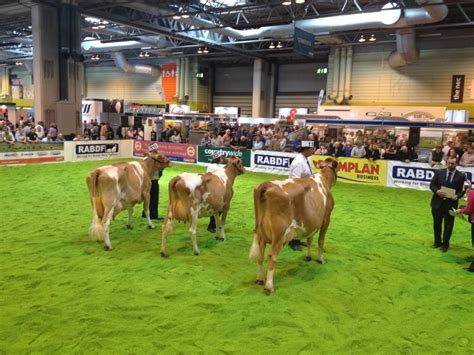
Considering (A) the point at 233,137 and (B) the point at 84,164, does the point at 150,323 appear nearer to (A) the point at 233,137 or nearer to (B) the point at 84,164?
(B) the point at 84,164

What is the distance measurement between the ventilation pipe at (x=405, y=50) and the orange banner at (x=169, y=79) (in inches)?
724

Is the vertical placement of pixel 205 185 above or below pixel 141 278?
above

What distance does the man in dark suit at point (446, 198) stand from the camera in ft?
25.0

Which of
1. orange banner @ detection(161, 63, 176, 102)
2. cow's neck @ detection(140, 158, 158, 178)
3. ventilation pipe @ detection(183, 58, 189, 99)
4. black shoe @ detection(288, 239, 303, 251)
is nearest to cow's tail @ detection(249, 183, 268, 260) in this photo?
black shoe @ detection(288, 239, 303, 251)

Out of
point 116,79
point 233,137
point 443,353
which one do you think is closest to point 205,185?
point 443,353

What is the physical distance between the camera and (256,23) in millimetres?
24766

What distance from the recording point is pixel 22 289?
5465 millimetres

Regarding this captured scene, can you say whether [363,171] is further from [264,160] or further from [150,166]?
[150,166]

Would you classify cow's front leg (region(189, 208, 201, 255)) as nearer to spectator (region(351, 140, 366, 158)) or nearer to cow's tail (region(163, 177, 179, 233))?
cow's tail (region(163, 177, 179, 233))

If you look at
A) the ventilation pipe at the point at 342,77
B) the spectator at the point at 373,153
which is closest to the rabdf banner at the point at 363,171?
the spectator at the point at 373,153

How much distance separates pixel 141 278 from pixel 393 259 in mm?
4169

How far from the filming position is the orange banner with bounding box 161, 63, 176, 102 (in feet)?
120

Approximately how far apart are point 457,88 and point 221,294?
24.4 m

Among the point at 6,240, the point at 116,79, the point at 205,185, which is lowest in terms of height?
the point at 6,240
